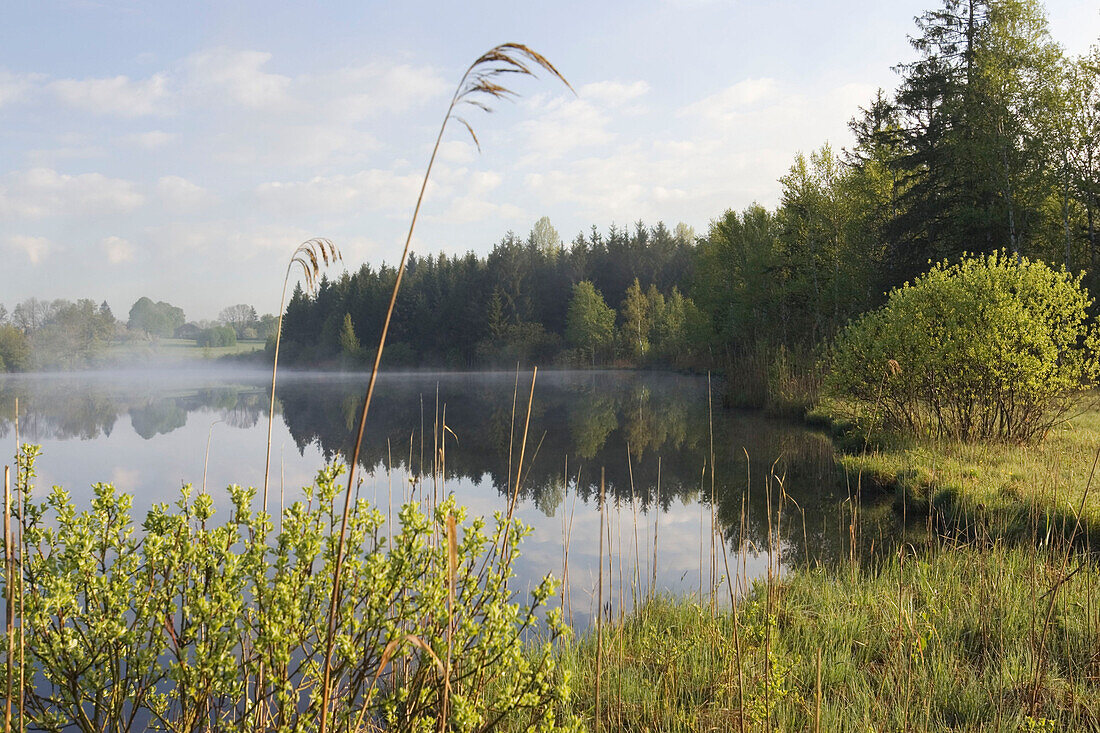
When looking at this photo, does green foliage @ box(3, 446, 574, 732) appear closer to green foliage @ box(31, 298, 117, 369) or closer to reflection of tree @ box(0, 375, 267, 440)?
reflection of tree @ box(0, 375, 267, 440)

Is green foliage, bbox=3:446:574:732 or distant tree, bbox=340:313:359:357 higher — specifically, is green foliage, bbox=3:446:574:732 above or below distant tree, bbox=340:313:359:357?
below

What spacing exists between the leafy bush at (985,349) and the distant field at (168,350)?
56198 mm

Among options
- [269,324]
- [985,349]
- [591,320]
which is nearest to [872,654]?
[985,349]

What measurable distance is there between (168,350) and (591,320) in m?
41.5

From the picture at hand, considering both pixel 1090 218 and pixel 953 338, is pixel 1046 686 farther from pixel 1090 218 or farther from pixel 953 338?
pixel 1090 218

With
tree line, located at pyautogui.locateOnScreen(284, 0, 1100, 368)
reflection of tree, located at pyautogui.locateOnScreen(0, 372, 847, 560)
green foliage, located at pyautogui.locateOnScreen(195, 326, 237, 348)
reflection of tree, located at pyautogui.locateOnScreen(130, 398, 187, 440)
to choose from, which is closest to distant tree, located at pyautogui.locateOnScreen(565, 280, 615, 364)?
tree line, located at pyautogui.locateOnScreen(284, 0, 1100, 368)

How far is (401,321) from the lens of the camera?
59.9 m

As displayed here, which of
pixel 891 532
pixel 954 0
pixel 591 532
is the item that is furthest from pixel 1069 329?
pixel 954 0

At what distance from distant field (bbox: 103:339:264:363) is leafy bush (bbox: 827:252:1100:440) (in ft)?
184

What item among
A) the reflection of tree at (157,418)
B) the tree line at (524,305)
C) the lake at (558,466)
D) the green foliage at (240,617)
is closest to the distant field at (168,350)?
the tree line at (524,305)

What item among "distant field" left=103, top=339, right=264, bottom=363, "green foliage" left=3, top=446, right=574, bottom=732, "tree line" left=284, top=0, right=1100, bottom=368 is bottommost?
"green foliage" left=3, top=446, right=574, bottom=732

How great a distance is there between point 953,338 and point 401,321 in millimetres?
54428

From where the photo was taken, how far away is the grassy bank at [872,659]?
2.66 meters

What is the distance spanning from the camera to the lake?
5.85m
